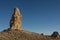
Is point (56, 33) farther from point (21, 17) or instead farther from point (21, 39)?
point (21, 39)

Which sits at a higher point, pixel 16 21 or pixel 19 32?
pixel 16 21

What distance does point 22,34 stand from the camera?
330 feet

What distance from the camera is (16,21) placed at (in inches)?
4739

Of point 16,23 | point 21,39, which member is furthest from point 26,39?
point 16,23

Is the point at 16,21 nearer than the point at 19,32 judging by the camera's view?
No

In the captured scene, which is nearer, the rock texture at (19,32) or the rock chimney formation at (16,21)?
the rock texture at (19,32)

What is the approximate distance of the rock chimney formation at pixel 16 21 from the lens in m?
118

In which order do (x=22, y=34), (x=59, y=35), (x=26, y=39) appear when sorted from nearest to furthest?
(x=26, y=39), (x=22, y=34), (x=59, y=35)

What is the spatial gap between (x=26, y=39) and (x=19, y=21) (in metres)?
29.2

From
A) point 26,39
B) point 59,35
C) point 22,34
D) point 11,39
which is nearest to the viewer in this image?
point 11,39

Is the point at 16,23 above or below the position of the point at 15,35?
above

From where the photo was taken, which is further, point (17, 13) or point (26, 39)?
point (17, 13)

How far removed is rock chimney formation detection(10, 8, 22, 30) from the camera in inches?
4660

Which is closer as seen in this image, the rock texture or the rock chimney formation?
the rock texture
